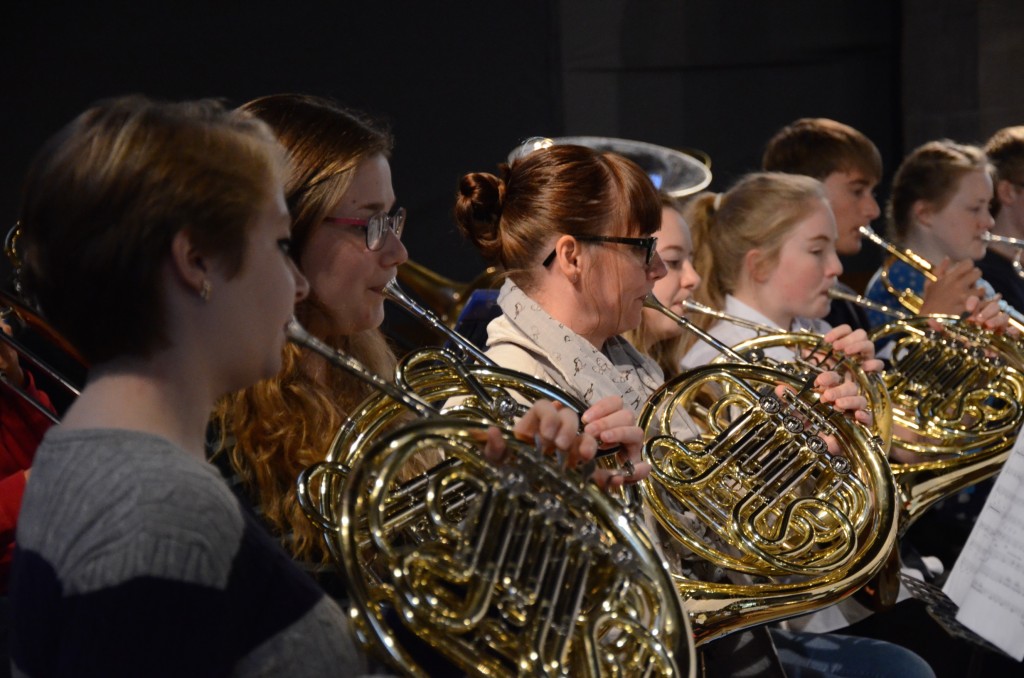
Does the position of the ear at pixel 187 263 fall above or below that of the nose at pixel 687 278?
above

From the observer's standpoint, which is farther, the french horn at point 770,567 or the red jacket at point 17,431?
the red jacket at point 17,431

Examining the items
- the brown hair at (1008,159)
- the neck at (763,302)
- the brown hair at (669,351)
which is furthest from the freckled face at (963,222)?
the brown hair at (669,351)

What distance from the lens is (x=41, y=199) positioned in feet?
2.82

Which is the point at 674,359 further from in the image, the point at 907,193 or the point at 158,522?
the point at 158,522

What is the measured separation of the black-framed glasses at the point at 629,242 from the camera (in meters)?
1.76

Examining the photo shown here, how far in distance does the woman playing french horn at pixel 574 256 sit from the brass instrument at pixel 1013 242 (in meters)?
1.66

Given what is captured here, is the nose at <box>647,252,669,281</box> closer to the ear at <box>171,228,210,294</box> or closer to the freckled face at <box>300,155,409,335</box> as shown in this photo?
the freckled face at <box>300,155,409,335</box>

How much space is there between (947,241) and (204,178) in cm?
277

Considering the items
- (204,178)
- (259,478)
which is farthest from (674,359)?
(204,178)

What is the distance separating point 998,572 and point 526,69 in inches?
95.1

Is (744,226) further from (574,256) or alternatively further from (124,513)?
(124,513)

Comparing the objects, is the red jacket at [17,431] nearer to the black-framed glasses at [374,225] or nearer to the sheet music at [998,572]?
the black-framed glasses at [374,225]

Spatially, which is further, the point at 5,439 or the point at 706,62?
the point at 706,62

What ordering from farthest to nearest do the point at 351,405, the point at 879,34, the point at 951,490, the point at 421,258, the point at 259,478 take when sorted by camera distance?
the point at 879,34
the point at 421,258
the point at 951,490
the point at 351,405
the point at 259,478
